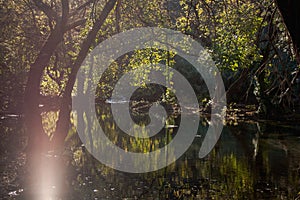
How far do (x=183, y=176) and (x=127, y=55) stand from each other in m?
13.8

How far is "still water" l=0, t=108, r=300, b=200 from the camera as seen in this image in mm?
11414

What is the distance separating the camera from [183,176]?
13492mm

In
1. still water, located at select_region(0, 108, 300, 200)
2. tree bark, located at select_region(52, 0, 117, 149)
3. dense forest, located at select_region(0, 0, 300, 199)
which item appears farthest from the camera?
tree bark, located at select_region(52, 0, 117, 149)

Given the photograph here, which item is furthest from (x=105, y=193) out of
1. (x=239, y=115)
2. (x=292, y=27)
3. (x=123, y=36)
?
(x=239, y=115)

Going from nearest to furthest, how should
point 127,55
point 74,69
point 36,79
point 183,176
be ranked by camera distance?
point 74,69, point 183,176, point 36,79, point 127,55

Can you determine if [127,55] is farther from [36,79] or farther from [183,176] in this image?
[183,176]

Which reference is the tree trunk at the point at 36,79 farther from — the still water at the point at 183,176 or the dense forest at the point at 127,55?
the still water at the point at 183,176

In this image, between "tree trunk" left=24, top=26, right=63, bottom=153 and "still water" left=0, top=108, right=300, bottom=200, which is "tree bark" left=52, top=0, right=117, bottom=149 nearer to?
"tree trunk" left=24, top=26, right=63, bottom=153

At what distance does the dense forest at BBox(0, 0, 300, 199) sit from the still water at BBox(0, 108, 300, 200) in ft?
3.30

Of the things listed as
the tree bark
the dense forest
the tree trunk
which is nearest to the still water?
the dense forest

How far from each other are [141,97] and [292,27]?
46.9 meters

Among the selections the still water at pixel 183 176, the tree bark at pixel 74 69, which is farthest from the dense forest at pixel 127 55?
the still water at pixel 183 176

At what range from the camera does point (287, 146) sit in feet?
61.7

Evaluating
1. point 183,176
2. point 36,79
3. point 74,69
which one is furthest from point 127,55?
point 183,176
